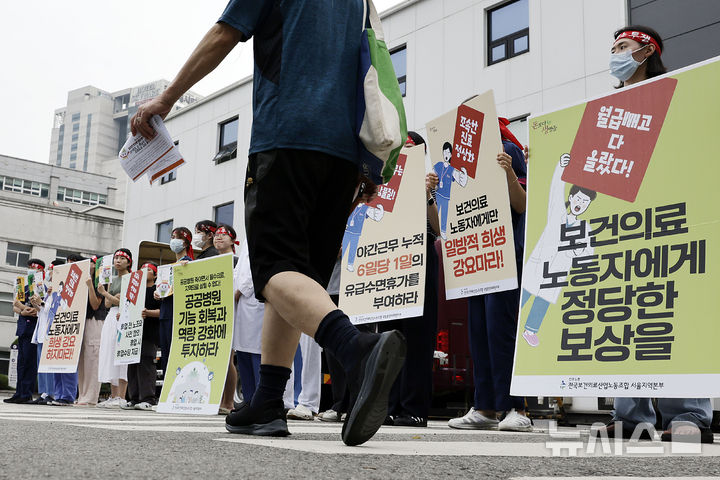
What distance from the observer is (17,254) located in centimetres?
4859

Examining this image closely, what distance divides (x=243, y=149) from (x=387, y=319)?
57.9 ft

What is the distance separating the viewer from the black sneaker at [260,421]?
2.83m

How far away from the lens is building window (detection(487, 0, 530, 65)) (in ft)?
52.1

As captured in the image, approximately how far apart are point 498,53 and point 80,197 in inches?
2699

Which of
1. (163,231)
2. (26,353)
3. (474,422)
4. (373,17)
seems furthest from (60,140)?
(373,17)

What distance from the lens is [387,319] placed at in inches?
212

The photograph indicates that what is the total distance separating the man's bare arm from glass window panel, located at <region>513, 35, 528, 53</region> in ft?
45.1

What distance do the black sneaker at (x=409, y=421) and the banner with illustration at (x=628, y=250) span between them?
1603 mm

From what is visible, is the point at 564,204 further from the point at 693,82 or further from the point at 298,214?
the point at 298,214

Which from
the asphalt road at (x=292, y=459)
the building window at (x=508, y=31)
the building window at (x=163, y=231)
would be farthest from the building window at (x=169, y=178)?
the asphalt road at (x=292, y=459)

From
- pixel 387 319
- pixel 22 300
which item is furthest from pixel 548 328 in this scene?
pixel 22 300

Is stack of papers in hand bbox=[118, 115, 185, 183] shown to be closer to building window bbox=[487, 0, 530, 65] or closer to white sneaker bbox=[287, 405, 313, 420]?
white sneaker bbox=[287, 405, 313, 420]

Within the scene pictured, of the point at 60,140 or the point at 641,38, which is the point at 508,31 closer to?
the point at 641,38

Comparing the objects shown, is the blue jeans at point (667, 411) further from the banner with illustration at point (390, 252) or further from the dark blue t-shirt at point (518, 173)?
the banner with illustration at point (390, 252)
